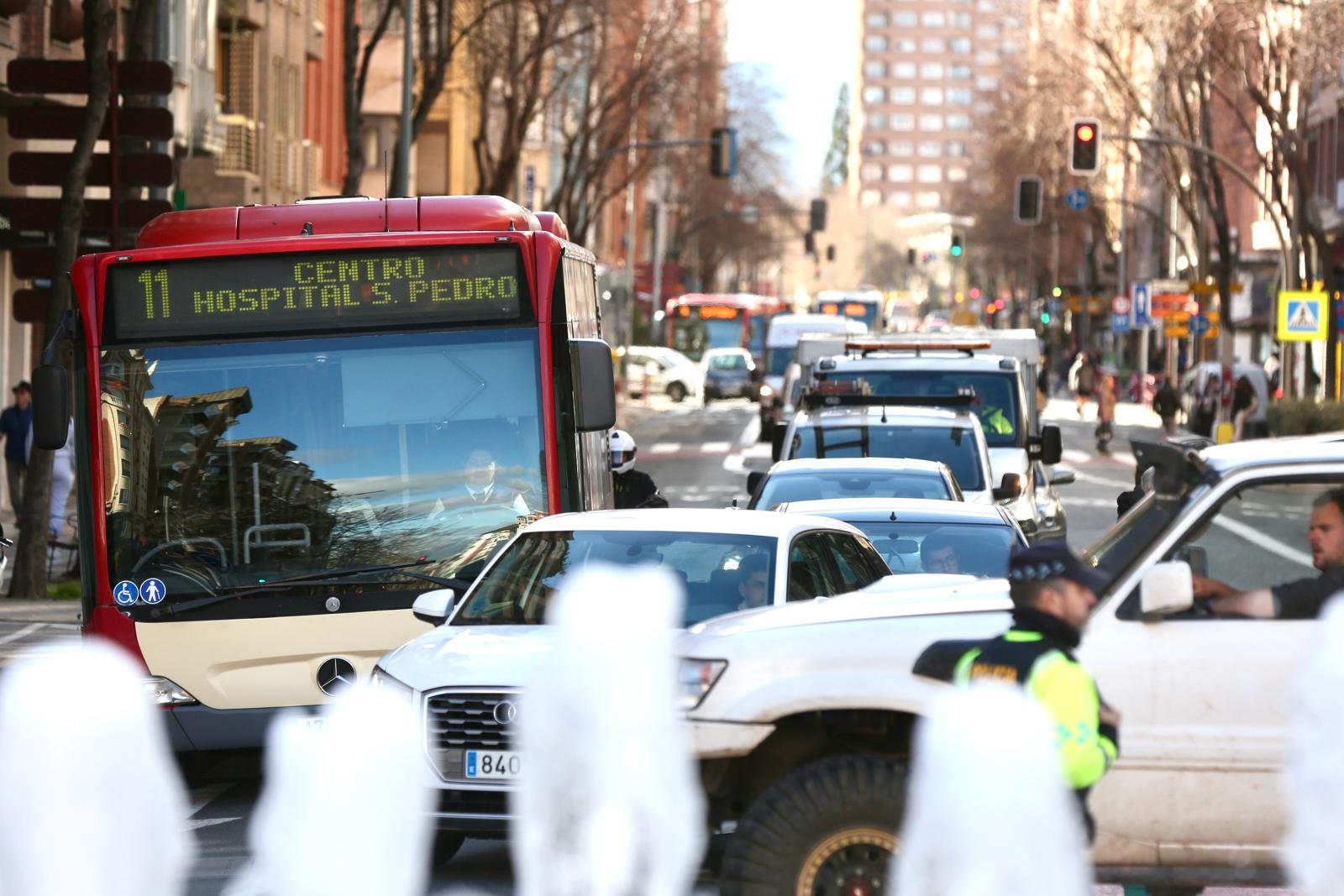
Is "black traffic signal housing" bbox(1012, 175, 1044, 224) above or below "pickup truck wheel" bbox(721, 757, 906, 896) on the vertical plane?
above

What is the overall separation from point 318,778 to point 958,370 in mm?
17345

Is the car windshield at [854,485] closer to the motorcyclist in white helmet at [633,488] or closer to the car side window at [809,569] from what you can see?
the motorcyclist in white helmet at [633,488]

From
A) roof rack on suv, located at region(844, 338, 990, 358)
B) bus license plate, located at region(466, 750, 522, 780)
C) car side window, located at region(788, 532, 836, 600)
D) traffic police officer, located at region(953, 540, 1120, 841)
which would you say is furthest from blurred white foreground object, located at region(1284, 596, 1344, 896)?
roof rack on suv, located at region(844, 338, 990, 358)

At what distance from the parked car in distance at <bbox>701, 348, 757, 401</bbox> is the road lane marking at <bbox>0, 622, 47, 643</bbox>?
177 feet

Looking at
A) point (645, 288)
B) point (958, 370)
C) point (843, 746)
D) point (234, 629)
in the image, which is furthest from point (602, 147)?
point (843, 746)

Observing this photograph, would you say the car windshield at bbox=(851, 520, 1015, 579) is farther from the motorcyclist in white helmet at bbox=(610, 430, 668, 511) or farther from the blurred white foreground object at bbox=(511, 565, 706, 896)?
the blurred white foreground object at bbox=(511, 565, 706, 896)

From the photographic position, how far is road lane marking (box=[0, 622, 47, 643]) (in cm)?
1556

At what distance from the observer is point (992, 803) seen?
14.9ft

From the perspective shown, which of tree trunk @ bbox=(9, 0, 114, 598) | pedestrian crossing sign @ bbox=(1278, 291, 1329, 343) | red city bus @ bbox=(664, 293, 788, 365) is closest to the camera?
tree trunk @ bbox=(9, 0, 114, 598)

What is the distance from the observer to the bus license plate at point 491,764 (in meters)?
7.91

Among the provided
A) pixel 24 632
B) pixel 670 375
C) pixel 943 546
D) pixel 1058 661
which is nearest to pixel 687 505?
pixel 24 632

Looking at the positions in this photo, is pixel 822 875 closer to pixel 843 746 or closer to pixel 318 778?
pixel 843 746

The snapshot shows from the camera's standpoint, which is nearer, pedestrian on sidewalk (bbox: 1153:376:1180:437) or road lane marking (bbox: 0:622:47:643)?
road lane marking (bbox: 0:622:47:643)

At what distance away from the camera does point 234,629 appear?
10.5 metres
